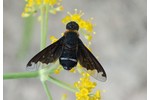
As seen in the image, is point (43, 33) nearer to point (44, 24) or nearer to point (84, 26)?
point (44, 24)

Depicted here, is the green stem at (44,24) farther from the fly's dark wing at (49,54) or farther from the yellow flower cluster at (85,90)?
the yellow flower cluster at (85,90)

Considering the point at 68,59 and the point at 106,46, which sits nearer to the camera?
the point at 68,59

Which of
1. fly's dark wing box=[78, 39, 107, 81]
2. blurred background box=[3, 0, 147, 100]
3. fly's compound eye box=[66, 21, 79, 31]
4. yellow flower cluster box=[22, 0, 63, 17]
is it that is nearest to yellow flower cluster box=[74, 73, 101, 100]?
fly's dark wing box=[78, 39, 107, 81]

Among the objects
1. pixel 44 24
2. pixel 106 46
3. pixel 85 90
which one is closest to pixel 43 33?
pixel 44 24

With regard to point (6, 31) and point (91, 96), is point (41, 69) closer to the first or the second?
point (91, 96)

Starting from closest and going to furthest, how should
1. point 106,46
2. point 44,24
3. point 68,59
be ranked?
point 68,59 < point 44,24 < point 106,46

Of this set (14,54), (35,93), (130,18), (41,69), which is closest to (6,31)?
(14,54)

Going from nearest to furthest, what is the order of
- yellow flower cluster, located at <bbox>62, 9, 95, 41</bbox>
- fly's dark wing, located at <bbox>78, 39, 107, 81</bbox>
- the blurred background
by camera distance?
1. fly's dark wing, located at <bbox>78, 39, 107, 81</bbox>
2. yellow flower cluster, located at <bbox>62, 9, 95, 41</bbox>
3. the blurred background

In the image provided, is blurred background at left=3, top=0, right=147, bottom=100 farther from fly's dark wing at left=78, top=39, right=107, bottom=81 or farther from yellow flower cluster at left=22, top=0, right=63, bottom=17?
fly's dark wing at left=78, top=39, right=107, bottom=81

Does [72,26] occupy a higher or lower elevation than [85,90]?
higher
